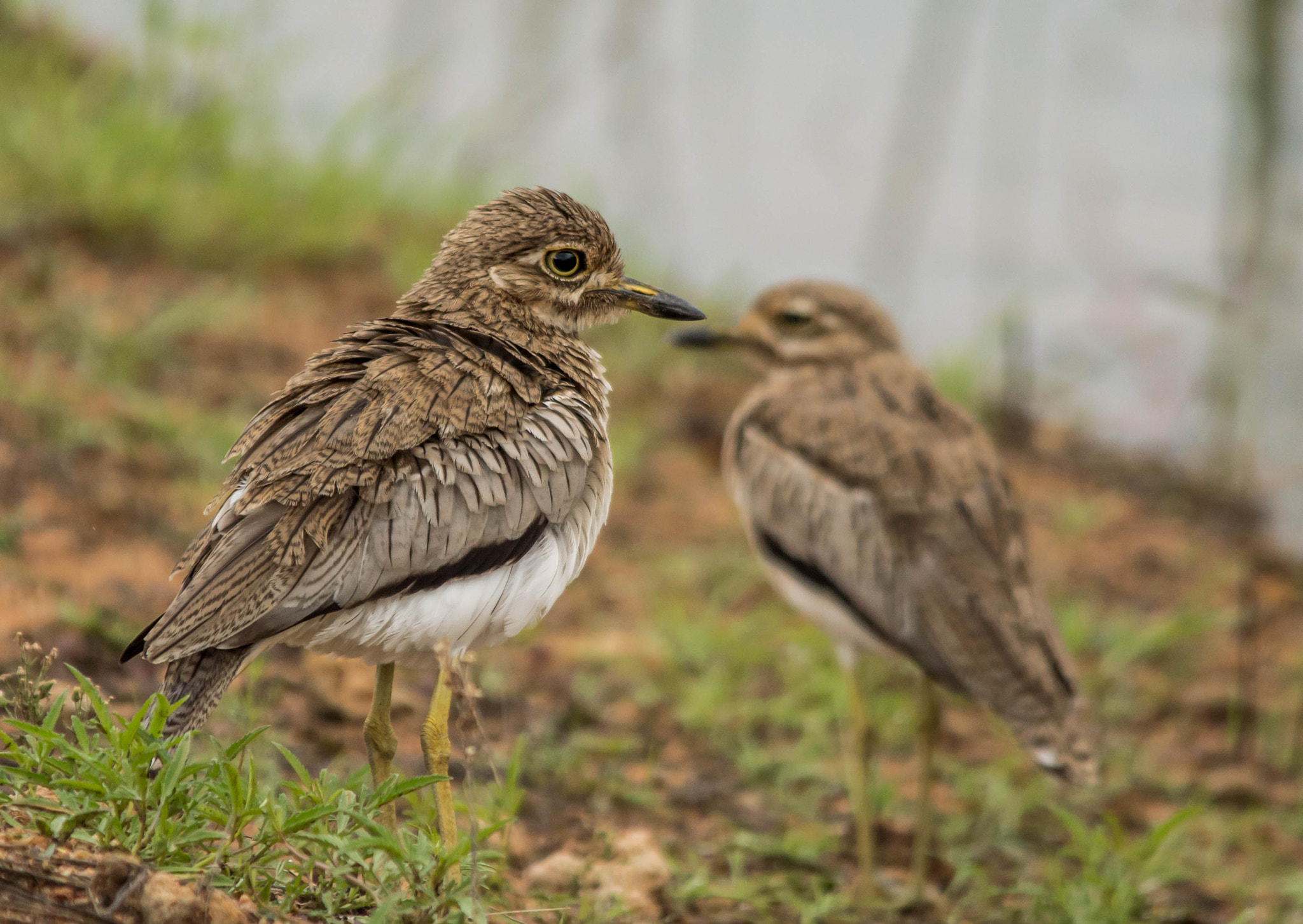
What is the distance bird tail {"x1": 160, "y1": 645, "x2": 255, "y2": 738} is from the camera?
2881 mm

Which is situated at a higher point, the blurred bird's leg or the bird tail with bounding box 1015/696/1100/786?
the bird tail with bounding box 1015/696/1100/786

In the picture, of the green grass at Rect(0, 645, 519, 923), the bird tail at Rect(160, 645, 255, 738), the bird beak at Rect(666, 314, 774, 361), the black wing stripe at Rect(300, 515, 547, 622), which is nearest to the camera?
the green grass at Rect(0, 645, 519, 923)

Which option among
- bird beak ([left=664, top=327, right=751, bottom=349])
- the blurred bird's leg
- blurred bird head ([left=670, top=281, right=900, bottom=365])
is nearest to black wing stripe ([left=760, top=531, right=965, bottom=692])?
the blurred bird's leg

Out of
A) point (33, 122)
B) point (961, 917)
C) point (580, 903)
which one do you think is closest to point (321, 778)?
point (580, 903)

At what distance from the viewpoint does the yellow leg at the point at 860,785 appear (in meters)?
4.51

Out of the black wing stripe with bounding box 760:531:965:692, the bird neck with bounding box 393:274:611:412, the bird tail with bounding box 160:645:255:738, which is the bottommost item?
the black wing stripe with bounding box 760:531:965:692

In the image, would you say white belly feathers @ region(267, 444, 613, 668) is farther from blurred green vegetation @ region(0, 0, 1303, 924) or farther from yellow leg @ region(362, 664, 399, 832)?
blurred green vegetation @ region(0, 0, 1303, 924)

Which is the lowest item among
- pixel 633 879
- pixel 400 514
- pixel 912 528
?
pixel 633 879

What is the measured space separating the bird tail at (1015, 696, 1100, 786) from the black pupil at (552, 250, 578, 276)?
83.5 inches

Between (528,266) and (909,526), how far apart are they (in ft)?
5.96

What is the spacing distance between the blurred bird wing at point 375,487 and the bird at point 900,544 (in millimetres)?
1745

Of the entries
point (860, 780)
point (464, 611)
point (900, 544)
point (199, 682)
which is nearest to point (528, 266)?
point (464, 611)

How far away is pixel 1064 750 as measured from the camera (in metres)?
4.50

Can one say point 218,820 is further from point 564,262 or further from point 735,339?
point 735,339
